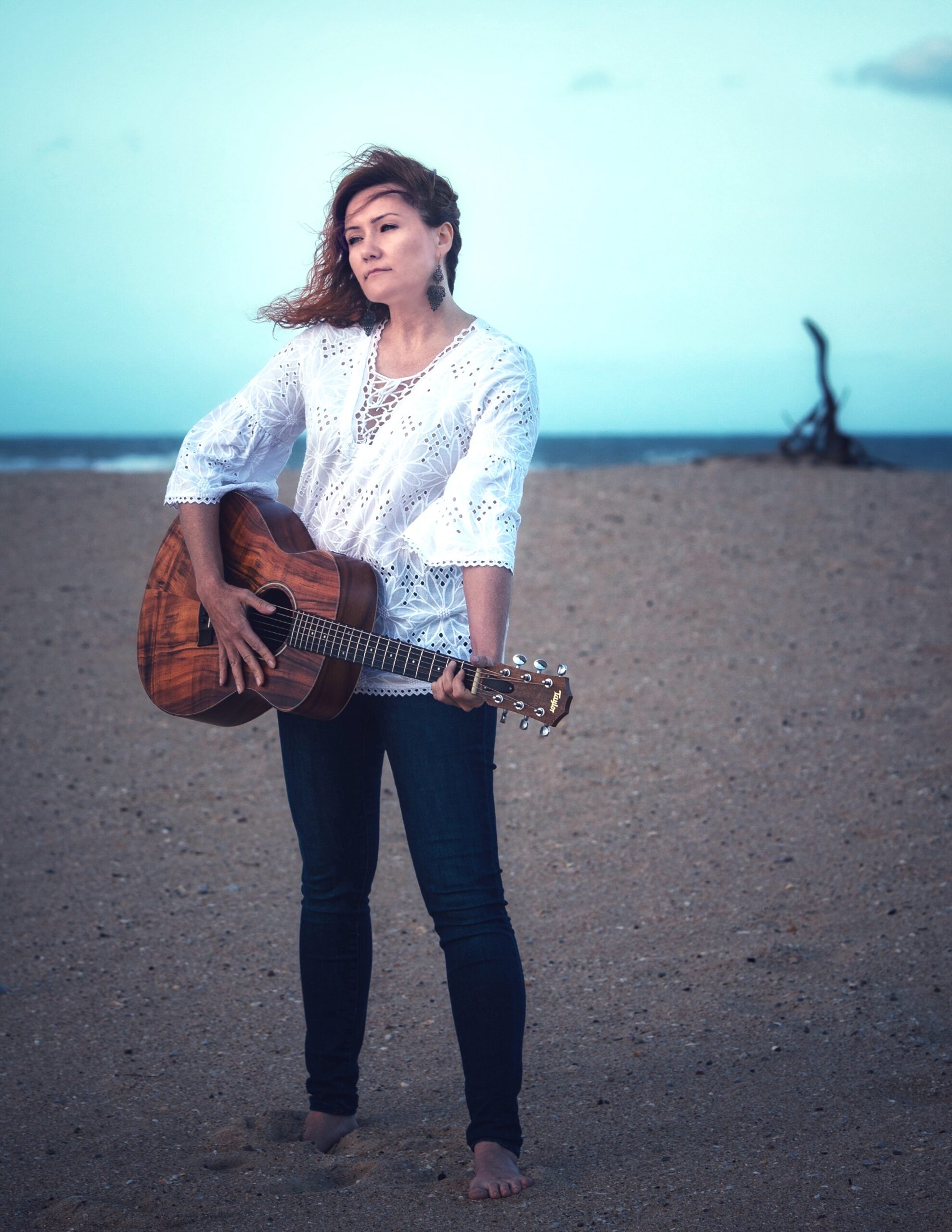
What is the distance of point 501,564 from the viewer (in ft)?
7.34

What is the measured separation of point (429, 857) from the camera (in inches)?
91.2

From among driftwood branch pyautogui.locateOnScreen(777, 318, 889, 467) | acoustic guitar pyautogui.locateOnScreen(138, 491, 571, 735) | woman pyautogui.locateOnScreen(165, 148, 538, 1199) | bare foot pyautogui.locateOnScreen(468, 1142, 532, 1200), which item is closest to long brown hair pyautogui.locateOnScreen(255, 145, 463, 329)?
woman pyautogui.locateOnScreen(165, 148, 538, 1199)

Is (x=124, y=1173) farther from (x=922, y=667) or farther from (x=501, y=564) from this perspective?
(x=922, y=667)

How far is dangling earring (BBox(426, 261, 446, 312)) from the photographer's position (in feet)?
8.00

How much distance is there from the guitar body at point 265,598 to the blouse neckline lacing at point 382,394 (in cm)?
28

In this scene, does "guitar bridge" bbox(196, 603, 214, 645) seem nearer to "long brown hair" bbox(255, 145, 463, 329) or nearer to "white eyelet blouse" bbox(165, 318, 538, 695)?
"white eyelet blouse" bbox(165, 318, 538, 695)

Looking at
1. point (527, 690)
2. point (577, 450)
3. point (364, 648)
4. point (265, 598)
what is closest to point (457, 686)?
point (527, 690)

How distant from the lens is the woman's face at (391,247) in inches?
94.1

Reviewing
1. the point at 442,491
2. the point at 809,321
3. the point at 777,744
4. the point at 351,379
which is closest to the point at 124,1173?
the point at 442,491

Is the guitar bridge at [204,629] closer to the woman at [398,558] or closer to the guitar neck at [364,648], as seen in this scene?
the woman at [398,558]

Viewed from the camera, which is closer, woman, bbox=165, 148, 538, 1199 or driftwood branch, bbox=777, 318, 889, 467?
woman, bbox=165, 148, 538, 1199

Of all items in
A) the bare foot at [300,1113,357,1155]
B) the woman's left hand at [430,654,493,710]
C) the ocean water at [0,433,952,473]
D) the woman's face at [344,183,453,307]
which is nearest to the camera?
the woman's left hand at [430,654,493,710]

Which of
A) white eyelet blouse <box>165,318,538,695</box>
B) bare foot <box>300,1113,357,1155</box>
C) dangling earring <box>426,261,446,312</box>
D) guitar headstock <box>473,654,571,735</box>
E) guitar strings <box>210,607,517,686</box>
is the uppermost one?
dangling earring <box>426,261,446,312</box>

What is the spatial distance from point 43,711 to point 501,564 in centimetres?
511
